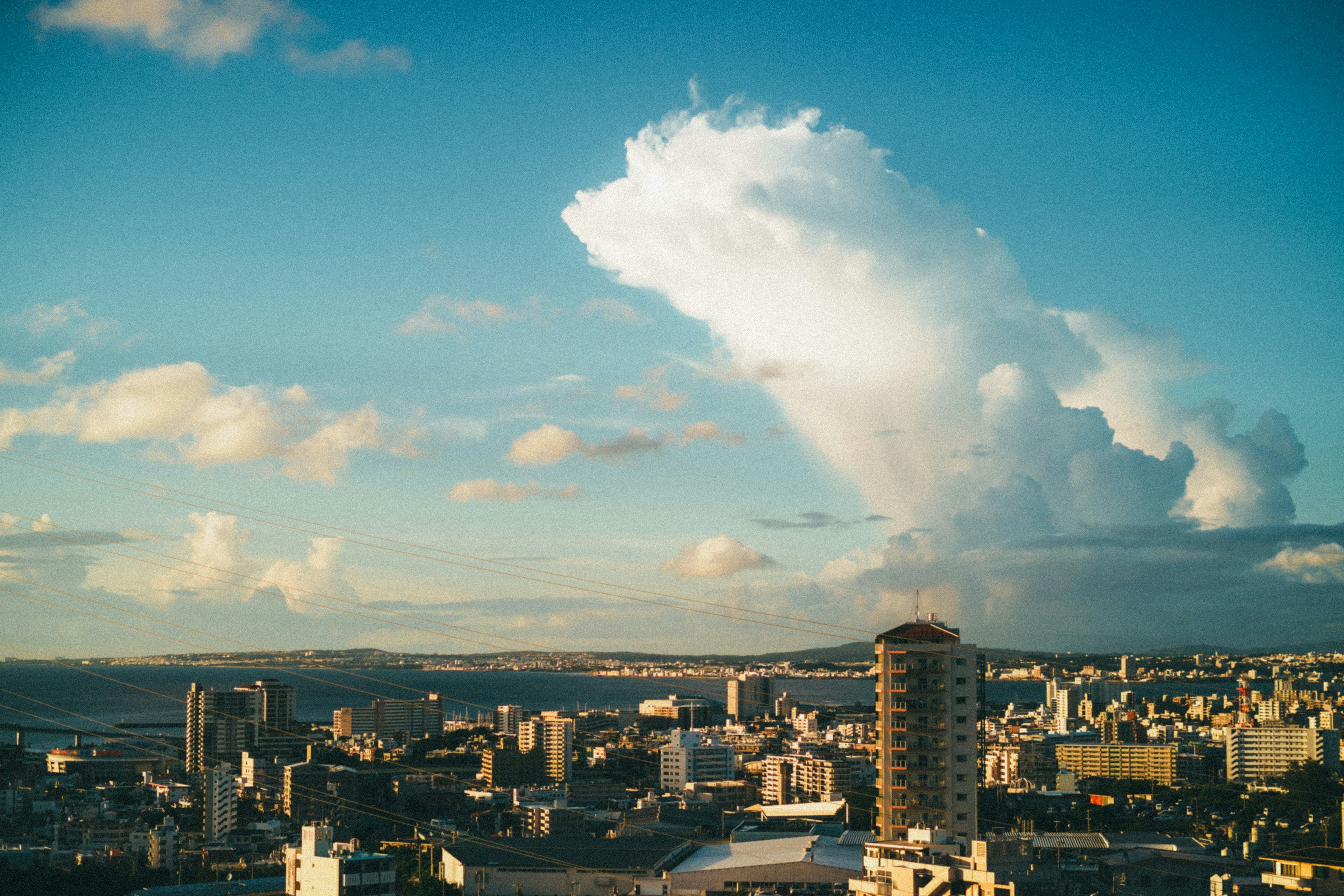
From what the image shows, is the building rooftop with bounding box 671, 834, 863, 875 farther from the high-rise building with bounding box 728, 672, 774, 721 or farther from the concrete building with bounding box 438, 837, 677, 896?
the high-rise building with bounding box 728, 672, 774, 721

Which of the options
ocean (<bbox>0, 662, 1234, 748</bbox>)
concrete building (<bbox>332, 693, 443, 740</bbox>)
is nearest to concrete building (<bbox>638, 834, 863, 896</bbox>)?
concrete building (<bbox>332, 693, 443, 740</bbox>)

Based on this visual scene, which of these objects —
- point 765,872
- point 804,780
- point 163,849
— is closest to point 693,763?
point 804,780

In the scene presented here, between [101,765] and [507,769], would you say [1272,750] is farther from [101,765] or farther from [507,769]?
[101,765]

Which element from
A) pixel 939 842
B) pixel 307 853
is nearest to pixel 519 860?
pixel 307 853

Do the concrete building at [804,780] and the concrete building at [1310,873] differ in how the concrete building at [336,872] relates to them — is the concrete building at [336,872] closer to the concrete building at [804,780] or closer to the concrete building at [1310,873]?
the concrete building at [1310,873]

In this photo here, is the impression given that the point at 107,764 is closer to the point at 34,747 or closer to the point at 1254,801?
the point at 34,747
